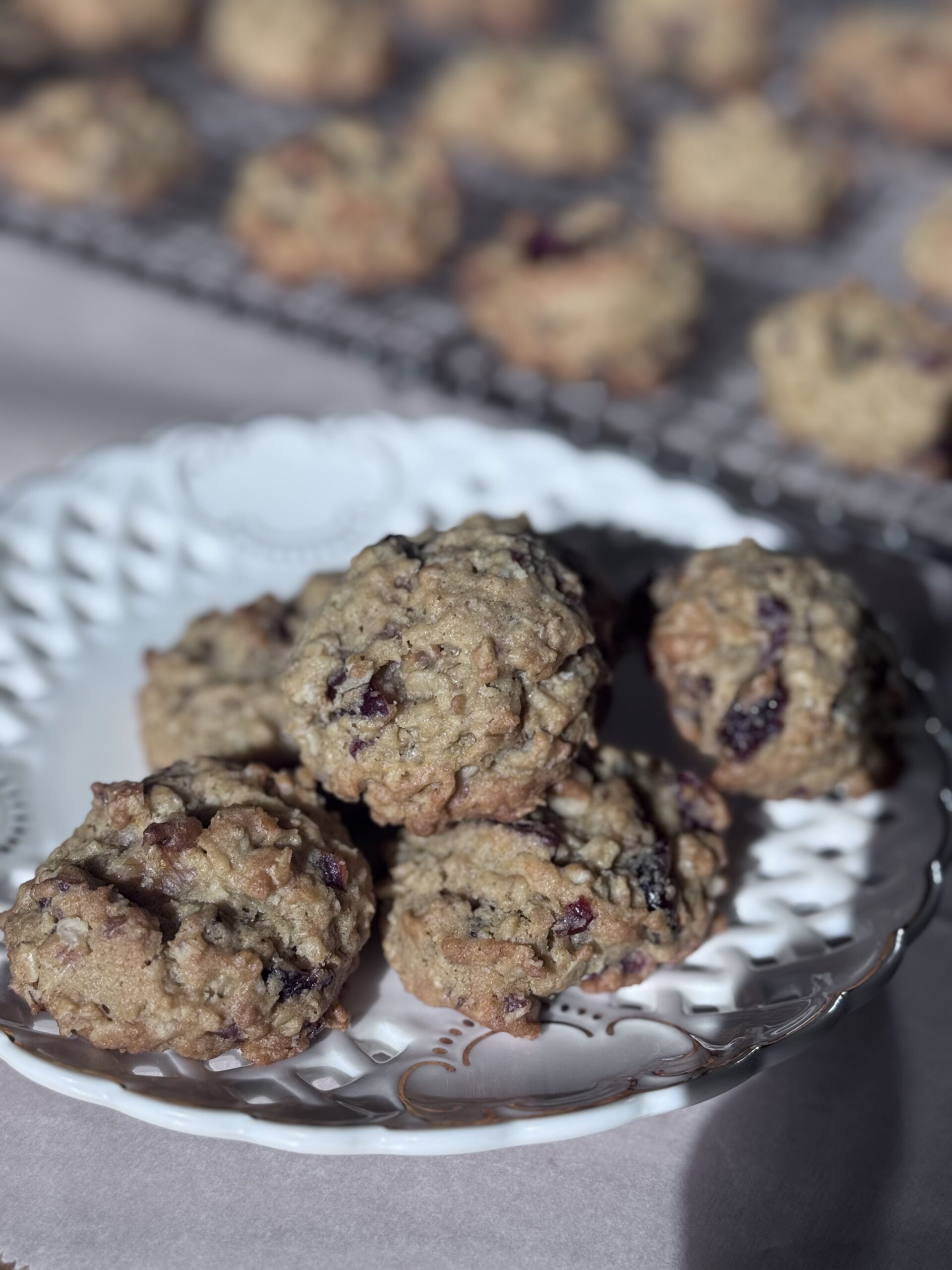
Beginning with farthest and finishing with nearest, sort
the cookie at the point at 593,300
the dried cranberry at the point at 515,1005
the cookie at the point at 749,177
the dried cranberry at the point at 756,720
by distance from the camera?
the cookie at the point at 749,177 → the cookie at the point at 593,300 → the dried cranberry at the point at 756,720 → the dried cranberry at the point at 515,1005

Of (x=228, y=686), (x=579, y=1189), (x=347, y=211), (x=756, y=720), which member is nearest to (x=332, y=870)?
(x=228, y=686)

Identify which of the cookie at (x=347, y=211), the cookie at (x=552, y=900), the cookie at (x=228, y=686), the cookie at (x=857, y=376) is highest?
the cookie at (x=347, y=211)

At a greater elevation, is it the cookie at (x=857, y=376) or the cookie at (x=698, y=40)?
the cookie at (x=698, y=40)

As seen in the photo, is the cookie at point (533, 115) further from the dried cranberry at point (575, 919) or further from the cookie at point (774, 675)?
the dried cranberry at point (575, 919)

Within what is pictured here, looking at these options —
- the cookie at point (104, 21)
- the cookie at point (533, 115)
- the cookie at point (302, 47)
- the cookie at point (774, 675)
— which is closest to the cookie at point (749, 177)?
the cookie at point (533, 115)

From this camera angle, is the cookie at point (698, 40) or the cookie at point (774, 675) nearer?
the cookie at point (774, 675)

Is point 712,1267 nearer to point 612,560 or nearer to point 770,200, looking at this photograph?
point 612,560

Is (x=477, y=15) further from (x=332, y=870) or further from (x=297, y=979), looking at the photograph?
(x=297, y=979)
